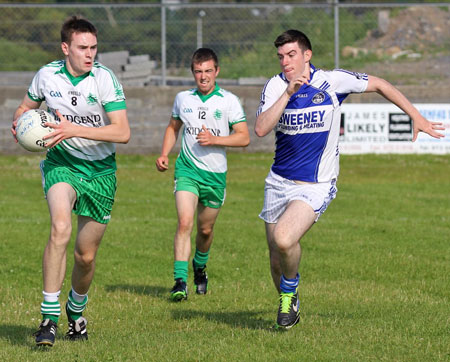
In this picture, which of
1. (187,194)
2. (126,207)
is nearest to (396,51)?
(126,207)

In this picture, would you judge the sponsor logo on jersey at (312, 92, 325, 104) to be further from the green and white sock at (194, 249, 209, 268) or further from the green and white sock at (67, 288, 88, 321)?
the green and white sock at (194, 249, 209, 268)

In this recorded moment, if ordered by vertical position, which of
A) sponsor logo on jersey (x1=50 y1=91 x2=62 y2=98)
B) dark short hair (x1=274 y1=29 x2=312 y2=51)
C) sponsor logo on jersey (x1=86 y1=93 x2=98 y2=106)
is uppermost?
dark short hair (x1=274 y1=29 x2=312 y2=51)

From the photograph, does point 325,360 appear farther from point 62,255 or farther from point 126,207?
point 126,207

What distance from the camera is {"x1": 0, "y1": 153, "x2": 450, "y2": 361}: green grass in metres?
6.78

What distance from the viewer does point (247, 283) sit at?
1071 centimetres

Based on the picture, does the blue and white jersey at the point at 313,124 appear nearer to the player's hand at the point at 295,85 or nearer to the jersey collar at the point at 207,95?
the player's hand at the point at 295,85

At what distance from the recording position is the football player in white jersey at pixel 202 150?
32.5ft

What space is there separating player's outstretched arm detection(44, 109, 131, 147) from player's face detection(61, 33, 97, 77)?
16.2 inches

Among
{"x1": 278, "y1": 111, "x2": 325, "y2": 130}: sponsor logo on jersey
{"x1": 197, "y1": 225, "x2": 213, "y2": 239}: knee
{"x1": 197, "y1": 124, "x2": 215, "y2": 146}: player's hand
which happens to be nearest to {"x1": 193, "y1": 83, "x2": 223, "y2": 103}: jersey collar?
{"x1": 197, "y1": 124, "x2": 215, "y2": 146}: player's hand

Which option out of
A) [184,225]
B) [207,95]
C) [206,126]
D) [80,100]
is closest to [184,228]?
[184,225]

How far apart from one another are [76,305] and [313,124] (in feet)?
8.29

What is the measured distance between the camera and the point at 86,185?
7.34 meters

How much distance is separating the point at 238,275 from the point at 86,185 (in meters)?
4.23

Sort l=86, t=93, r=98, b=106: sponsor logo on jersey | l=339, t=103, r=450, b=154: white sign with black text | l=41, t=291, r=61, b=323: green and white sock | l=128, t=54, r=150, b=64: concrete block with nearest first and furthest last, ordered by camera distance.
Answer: l=41, t=291, r=61, b=323: green and white sock, l=86, t=93, r=98, b=106: sponsor logo on jersey, l=339, t=103, r=450, b=154: white sign with black text, l=128, t=54, r=150, b=64: concrete block
